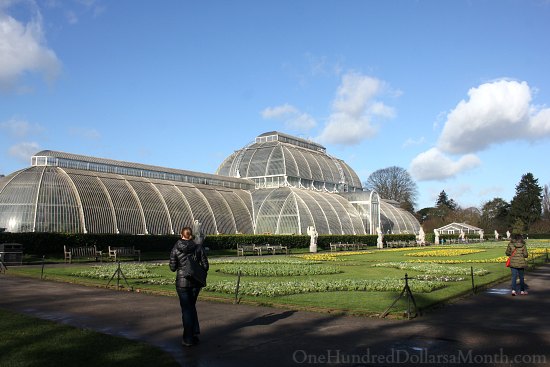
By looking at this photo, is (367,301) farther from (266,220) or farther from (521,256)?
(266,220)

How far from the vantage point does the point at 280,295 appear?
16.1 metres

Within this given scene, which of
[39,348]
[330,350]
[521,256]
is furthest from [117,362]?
[521,256]

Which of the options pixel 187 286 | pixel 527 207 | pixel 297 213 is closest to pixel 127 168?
pixel 297 213

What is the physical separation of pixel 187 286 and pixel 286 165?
6311 cm

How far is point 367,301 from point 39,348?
907 cm

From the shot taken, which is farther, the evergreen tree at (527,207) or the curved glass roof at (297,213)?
the evergreen tree at (527,207)

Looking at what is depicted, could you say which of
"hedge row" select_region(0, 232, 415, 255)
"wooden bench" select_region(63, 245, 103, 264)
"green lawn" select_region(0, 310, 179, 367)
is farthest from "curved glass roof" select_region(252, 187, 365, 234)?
"green lawn" select_region(0, 310, 179, 367)

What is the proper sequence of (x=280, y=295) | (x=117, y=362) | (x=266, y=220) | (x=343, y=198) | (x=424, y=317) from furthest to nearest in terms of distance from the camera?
1. (x=343, y=198)
2. (x=266, y=220)
3. (x=280, y=295)
4. (x=424, y=317)
5. (x=117, y=362)

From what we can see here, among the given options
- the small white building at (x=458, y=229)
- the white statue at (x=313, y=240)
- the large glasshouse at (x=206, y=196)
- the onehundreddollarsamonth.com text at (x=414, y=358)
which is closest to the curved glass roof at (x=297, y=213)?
the large glasshouse at (x=206, y=196)

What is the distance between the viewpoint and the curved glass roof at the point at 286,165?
72.9 meters

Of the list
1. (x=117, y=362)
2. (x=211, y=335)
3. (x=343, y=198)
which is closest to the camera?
(x=117, y=362)

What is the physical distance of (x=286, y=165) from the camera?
7256 centimetres

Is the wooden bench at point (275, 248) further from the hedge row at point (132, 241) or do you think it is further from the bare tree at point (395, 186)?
the bare tree at point (395, 186)

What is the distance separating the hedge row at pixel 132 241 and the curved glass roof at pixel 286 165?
16.5 m
